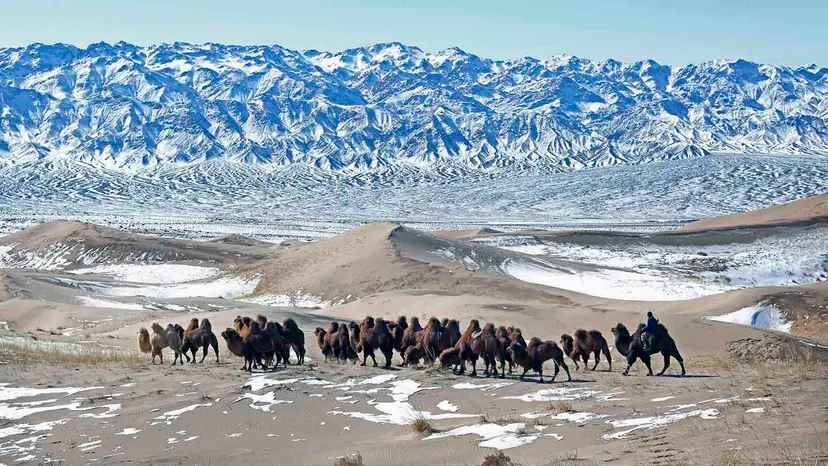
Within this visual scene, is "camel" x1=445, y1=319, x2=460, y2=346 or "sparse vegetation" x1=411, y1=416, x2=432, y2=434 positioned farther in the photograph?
"camel" x1=445, y1=319, x2=460, y2=346

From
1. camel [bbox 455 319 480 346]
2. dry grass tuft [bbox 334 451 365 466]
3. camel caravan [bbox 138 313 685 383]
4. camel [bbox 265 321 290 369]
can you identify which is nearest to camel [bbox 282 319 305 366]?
camel caravan [bbox 138 313 685 383]

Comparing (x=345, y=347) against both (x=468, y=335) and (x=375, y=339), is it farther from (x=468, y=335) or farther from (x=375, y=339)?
(x=468, y=335)

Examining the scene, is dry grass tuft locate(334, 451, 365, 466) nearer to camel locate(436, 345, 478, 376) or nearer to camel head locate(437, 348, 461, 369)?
camel locate(436, 345, 478, 376)

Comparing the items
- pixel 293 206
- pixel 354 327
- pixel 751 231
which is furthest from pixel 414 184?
pixel 354 327

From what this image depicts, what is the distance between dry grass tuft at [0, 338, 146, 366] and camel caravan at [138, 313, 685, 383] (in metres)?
0.81

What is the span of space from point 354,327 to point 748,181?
156962 mm

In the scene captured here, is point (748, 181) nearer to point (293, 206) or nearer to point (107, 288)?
point (293, 206)

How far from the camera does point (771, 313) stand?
3597 centimetres

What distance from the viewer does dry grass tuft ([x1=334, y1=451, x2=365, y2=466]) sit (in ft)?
36.2

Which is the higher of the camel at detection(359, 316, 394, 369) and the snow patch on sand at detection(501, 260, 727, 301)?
A: the snow patch on sand at detection(501, 260, 727, 301)

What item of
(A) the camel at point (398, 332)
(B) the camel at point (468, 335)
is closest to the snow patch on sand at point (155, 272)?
(A) the camel at point (398, 332)

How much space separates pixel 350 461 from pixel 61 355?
37.6 feet

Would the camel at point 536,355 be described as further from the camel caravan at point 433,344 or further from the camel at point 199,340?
the camel at point 199,340

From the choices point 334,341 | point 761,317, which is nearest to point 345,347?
point 334,341
